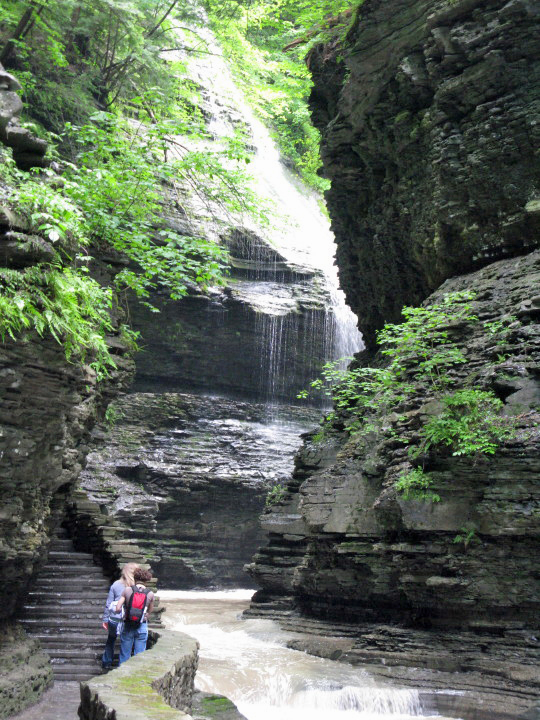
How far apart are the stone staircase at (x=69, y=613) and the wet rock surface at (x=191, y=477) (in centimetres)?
923

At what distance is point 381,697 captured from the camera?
8828 mm

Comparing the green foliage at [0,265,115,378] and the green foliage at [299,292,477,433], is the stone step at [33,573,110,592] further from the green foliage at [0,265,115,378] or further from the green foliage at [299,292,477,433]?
the green foliage at [299,292,477,433]

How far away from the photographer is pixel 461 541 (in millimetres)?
9727

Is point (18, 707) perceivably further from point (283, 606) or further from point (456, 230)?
point (456, 230)

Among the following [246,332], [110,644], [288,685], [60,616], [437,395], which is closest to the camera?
[110,644]

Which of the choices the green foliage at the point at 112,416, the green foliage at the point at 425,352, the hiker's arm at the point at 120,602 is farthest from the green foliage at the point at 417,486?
the green foliage at the point at 112,416

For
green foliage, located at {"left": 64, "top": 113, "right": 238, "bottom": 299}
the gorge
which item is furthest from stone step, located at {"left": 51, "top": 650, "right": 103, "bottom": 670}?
green foliage, located at {"left": 64, "top": 113, "right": 238, "bottom": 299}

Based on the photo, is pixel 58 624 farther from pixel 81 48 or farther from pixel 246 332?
pixel 246 332

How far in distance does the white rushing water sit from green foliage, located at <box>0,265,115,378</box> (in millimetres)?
5898

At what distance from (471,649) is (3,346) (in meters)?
7.94

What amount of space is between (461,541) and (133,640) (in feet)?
16.8

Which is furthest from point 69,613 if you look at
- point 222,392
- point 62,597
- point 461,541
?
point 222,392

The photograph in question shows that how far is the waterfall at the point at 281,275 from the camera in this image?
28.6 meters

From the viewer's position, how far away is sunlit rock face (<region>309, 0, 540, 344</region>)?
12.8m
